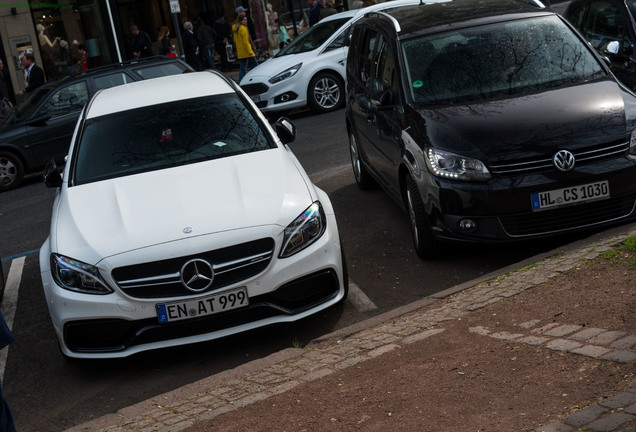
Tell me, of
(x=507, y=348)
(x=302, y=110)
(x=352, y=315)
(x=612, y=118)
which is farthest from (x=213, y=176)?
(x=302, y=110)

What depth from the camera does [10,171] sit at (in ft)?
49.8

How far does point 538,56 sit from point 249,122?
2.67 meters

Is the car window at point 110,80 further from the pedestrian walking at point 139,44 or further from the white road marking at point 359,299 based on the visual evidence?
the white road marking at point 359,299

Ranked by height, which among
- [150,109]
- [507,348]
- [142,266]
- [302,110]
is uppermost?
[150,109]

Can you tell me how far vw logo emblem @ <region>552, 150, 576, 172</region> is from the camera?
6797mm

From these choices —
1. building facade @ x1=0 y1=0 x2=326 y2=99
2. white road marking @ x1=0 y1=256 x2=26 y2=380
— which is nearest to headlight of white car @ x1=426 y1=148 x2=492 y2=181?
white road marking @ x1=0 y1=256 x2=26 y2=380

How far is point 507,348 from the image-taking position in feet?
16.5

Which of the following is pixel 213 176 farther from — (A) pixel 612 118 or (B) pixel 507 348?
(A) pixel 612 118

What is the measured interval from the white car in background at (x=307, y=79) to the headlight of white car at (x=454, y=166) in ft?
33.3

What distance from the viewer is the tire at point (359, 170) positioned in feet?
33.1

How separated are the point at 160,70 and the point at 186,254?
10.8 m

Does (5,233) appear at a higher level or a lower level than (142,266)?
lower

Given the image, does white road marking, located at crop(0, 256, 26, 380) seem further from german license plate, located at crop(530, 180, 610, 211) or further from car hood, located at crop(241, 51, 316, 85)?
car hood, located at crop(241, 51, 316, 85)

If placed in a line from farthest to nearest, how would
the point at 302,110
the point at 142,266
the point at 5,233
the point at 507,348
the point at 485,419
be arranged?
the point at 302,110 → the point at 5,233 → the point at 142,266 → the point at 507,348 → the point at 485,419
